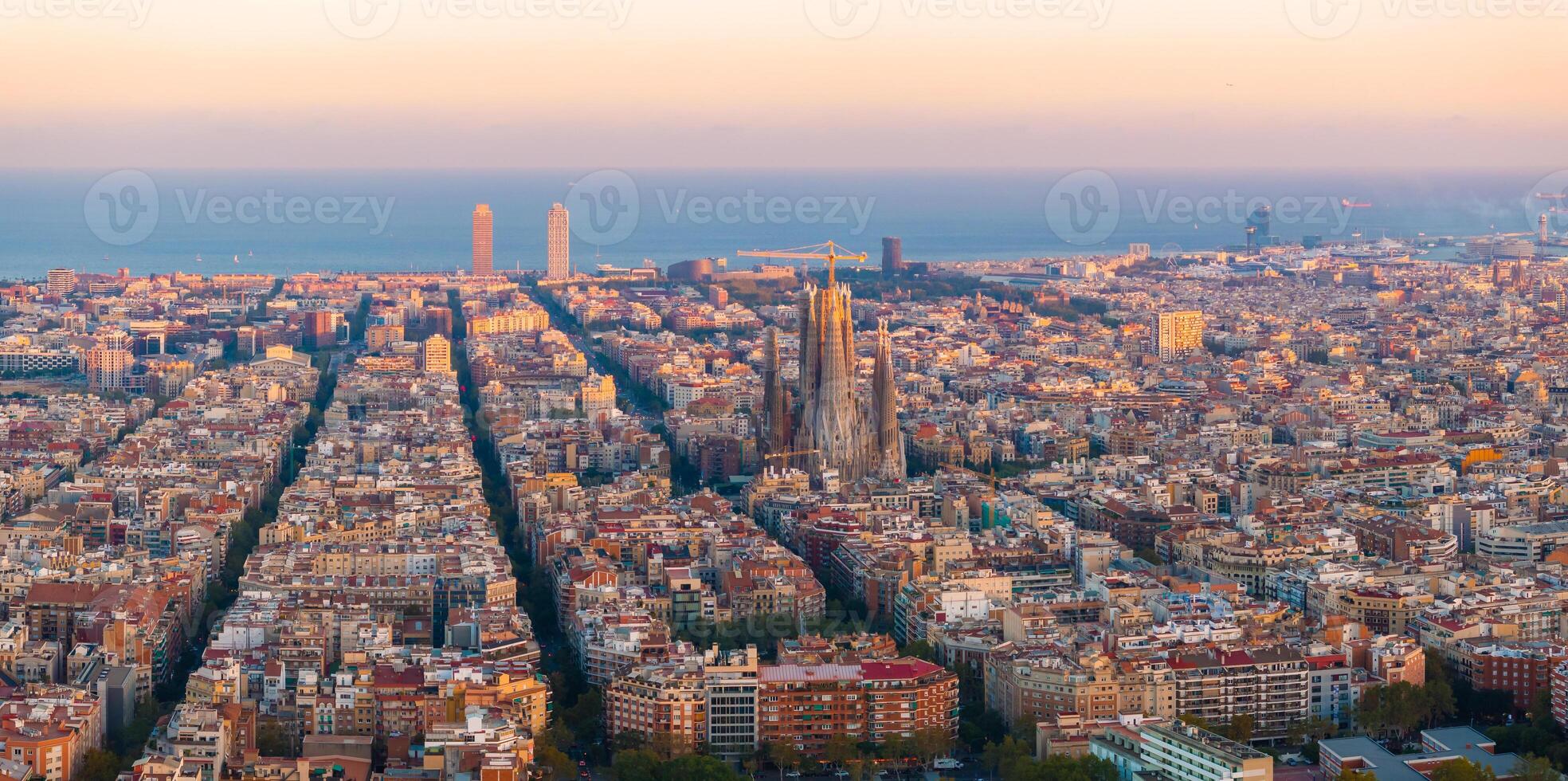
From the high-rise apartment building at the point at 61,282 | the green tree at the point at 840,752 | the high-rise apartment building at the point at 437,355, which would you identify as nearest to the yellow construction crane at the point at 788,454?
the green tree at the point at 840,752

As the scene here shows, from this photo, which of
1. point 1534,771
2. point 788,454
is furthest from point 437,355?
point 1534,771

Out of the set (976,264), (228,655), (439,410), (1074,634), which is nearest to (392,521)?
(228,655)

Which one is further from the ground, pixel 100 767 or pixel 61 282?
pixel 61 282

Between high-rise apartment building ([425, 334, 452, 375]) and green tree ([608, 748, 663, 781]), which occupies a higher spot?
high-rise apartment building ([425, 334, 452, 375])

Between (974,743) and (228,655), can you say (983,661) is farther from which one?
(228,655)

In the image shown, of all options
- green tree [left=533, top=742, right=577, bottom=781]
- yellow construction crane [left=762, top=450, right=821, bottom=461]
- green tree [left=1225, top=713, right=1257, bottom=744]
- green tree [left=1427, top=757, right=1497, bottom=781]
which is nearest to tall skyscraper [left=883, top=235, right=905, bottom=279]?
yellow construction crane [left=762, top=450, right=821, bottom=461]

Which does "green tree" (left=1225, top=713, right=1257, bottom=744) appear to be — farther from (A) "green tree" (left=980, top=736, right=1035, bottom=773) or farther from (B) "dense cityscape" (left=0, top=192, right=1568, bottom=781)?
(A) "green tree" (left=980, top=736, right=1035, bottom=773)

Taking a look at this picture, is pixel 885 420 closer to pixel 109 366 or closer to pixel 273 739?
pixel 273 739

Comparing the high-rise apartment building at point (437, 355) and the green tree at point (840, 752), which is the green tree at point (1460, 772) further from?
the high-rise apartment building at point (437, 355)
